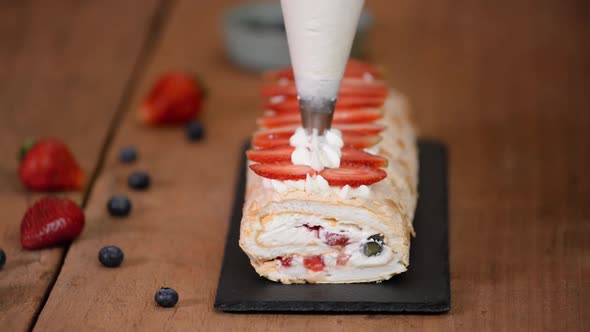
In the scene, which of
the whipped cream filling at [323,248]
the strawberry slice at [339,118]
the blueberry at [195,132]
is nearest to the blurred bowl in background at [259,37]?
the blueberry at [195,132]

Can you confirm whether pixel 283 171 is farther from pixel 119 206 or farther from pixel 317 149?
pixel 119 206

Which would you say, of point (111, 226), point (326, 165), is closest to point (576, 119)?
point (326, 165)

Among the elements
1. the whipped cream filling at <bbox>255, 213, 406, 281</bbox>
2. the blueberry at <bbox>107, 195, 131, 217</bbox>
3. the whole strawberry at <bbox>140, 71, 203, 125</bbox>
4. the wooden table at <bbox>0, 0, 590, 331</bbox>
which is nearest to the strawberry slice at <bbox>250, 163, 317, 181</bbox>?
the whipped cream filling at <bbox>255, 213, 406, 281</bbox>

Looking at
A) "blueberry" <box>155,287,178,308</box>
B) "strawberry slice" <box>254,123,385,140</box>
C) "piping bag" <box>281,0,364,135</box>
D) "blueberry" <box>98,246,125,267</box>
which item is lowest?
"blueberry" <box>98,246,125,267</box>

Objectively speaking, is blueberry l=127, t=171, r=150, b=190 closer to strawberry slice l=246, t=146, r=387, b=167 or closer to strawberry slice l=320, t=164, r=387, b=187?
strawberry slice l=246, t=146, r=387, b=167

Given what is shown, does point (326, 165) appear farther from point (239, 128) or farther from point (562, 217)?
point (239, 128)

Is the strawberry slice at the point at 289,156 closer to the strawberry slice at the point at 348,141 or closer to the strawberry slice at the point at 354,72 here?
the strawberry slice at the point at 348,141
